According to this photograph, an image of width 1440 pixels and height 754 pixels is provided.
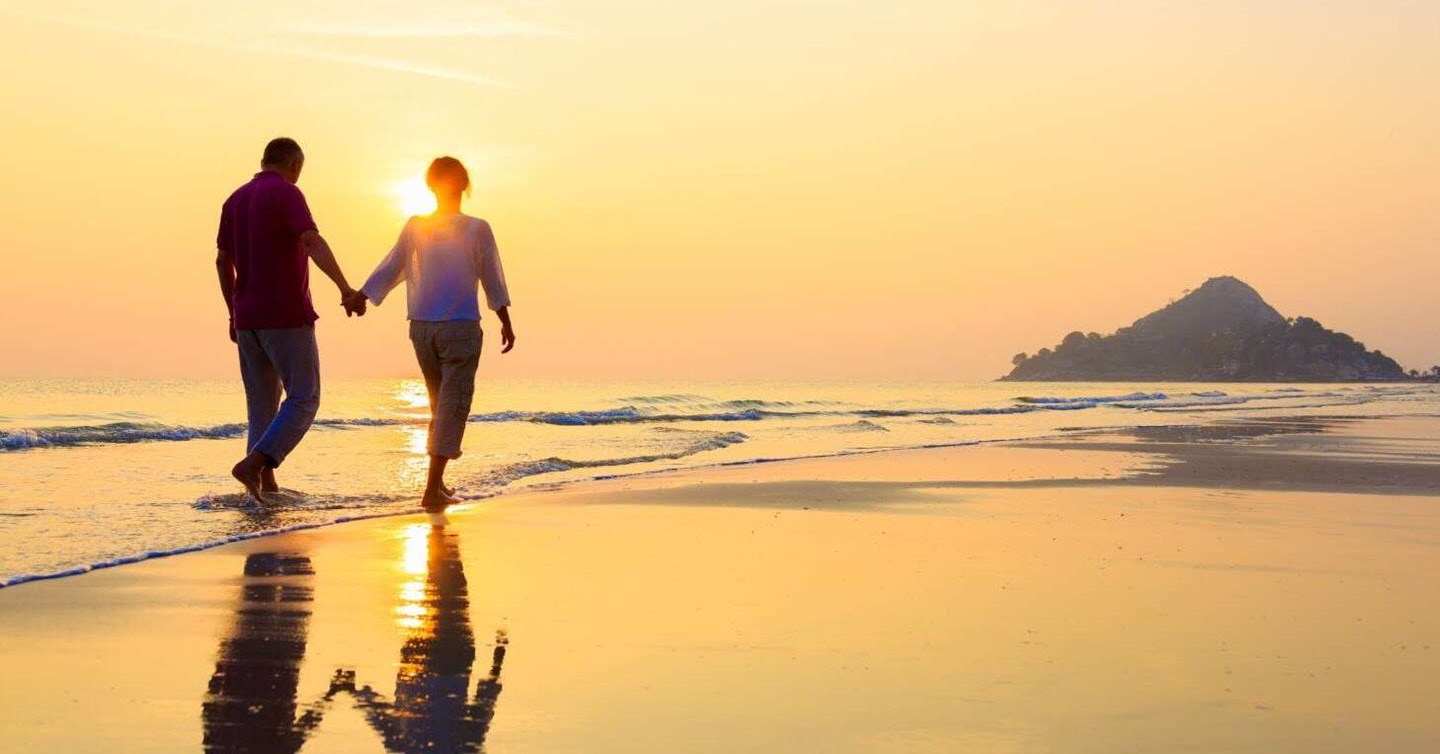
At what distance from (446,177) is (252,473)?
2250mm

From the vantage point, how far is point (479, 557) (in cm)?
607

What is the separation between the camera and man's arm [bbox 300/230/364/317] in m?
8.45

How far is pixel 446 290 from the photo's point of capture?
28.8ft

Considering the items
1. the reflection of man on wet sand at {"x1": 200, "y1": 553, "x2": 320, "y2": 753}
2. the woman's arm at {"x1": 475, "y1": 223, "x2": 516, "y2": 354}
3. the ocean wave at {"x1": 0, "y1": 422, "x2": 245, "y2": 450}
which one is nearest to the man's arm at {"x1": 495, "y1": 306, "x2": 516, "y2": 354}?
the woman's arm at {"x1": 475, "y1": 223, "x2": 516, "y2": 354}

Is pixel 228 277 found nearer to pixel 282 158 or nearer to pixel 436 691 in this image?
pixel 282 158

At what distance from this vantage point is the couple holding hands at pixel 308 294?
340 inches

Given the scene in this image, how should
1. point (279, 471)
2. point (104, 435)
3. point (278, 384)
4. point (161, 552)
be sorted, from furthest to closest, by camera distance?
1. point (104, 435)
2. point (279, 471)
3. point (278, 384)
4. point (161, 552)

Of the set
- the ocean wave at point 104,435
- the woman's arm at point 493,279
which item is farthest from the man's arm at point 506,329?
the ocean wave at point 104,435

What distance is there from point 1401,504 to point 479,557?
6515 mm

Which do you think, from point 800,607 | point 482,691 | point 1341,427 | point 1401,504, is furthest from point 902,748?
point 1341,427

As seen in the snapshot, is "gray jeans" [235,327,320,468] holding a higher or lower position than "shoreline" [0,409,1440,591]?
higher

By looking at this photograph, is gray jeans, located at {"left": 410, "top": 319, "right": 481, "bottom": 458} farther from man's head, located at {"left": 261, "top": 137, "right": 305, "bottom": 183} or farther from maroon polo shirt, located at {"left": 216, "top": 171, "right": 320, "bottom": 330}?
man's head, located at {"left": 261, "top": 137, "right": 305, "bottom": 183}

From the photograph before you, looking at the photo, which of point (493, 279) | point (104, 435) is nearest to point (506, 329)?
point (493, 279)

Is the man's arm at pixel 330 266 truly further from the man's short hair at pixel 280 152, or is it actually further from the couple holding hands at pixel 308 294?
the man's short hair at pixel 280 152
